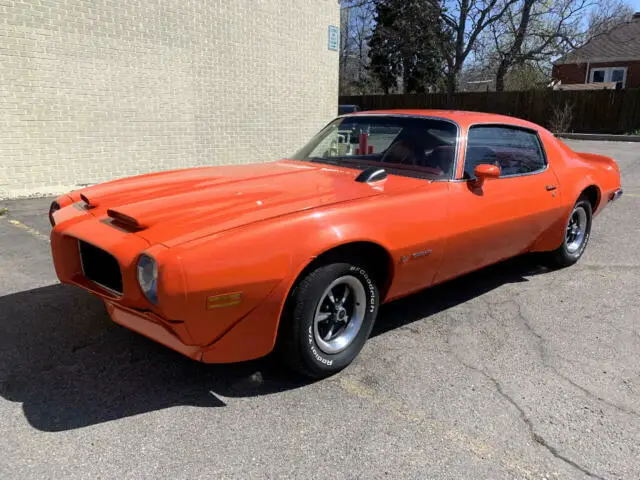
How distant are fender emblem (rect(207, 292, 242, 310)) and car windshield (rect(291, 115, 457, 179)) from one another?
5.63 ft

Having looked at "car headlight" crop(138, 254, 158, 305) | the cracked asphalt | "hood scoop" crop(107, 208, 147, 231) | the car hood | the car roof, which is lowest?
the cracked asphalt

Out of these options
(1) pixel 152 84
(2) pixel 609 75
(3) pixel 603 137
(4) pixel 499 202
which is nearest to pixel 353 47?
(2) pixel 609 75

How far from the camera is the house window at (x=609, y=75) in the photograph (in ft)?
108

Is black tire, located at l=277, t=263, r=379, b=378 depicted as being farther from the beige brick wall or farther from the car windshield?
the beige brick wall

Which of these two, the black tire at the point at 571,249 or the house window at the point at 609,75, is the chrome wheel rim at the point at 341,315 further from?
the house window at the point at 609,75

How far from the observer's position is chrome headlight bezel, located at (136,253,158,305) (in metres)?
2.37

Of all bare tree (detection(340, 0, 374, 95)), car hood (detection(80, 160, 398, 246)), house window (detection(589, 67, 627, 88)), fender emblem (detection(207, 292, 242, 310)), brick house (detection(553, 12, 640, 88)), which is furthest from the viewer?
bare tree (detection(340, 0, 374, 95))

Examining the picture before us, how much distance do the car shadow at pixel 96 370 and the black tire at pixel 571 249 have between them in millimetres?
1597

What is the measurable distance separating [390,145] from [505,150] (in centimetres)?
98

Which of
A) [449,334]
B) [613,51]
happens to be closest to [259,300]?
[449,334]

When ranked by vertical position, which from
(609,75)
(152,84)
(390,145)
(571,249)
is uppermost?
(609,75)

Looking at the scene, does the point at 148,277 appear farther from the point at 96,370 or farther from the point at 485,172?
the point at 485,172

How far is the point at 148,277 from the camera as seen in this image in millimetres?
2400

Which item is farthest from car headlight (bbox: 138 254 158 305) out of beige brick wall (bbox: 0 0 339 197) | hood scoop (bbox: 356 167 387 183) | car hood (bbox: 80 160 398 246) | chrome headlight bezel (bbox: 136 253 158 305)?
beige brick wall (bbox: 0 0 339 197)
